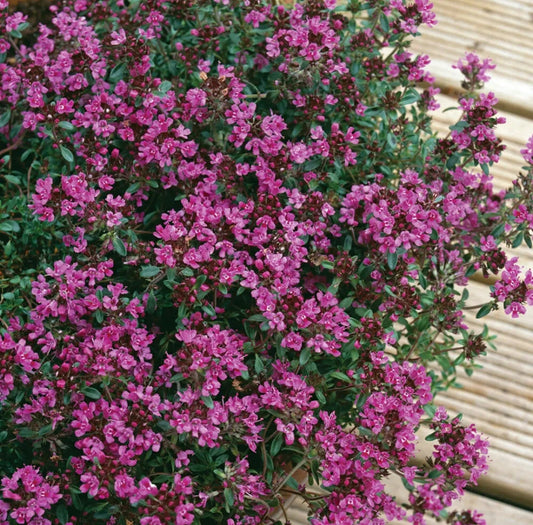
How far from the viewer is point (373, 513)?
143 centimetres

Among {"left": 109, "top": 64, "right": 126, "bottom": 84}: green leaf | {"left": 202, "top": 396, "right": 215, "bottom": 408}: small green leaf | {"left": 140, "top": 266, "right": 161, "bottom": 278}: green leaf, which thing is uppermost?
{"left": 109, "top": 64, "right": 126, "bottom": 84}: green leaf

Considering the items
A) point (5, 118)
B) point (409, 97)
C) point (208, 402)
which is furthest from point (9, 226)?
point (409, 97)

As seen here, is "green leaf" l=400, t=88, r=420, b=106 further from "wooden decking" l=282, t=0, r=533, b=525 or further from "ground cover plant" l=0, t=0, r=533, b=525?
"wooden decking" l=282, t=0, r=533, b=525

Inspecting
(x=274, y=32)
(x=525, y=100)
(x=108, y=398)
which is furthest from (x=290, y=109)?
(x=525, y=100)

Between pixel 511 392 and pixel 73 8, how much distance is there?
168 centimetres

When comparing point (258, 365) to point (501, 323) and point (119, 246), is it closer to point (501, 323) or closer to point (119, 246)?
point (119, 246)

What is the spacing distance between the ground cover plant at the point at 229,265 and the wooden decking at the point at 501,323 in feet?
0.96

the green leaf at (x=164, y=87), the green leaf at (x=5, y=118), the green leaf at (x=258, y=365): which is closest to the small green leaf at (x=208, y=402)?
the green leaf at (x=258, y=365)

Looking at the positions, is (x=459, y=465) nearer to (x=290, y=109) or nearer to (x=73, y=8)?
(x=290, y=109)

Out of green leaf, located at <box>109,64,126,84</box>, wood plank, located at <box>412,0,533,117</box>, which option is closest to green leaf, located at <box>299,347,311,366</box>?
green leaf, located at <box>109,64,126,84</box>

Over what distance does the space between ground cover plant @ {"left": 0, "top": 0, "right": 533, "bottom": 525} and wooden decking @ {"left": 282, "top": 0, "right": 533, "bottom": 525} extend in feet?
0.96

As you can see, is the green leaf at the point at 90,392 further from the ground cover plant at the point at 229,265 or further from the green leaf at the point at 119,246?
the green leaf at the point at 119,246

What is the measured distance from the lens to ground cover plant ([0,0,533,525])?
4.57 ft

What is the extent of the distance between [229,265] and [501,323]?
3.49 feet
